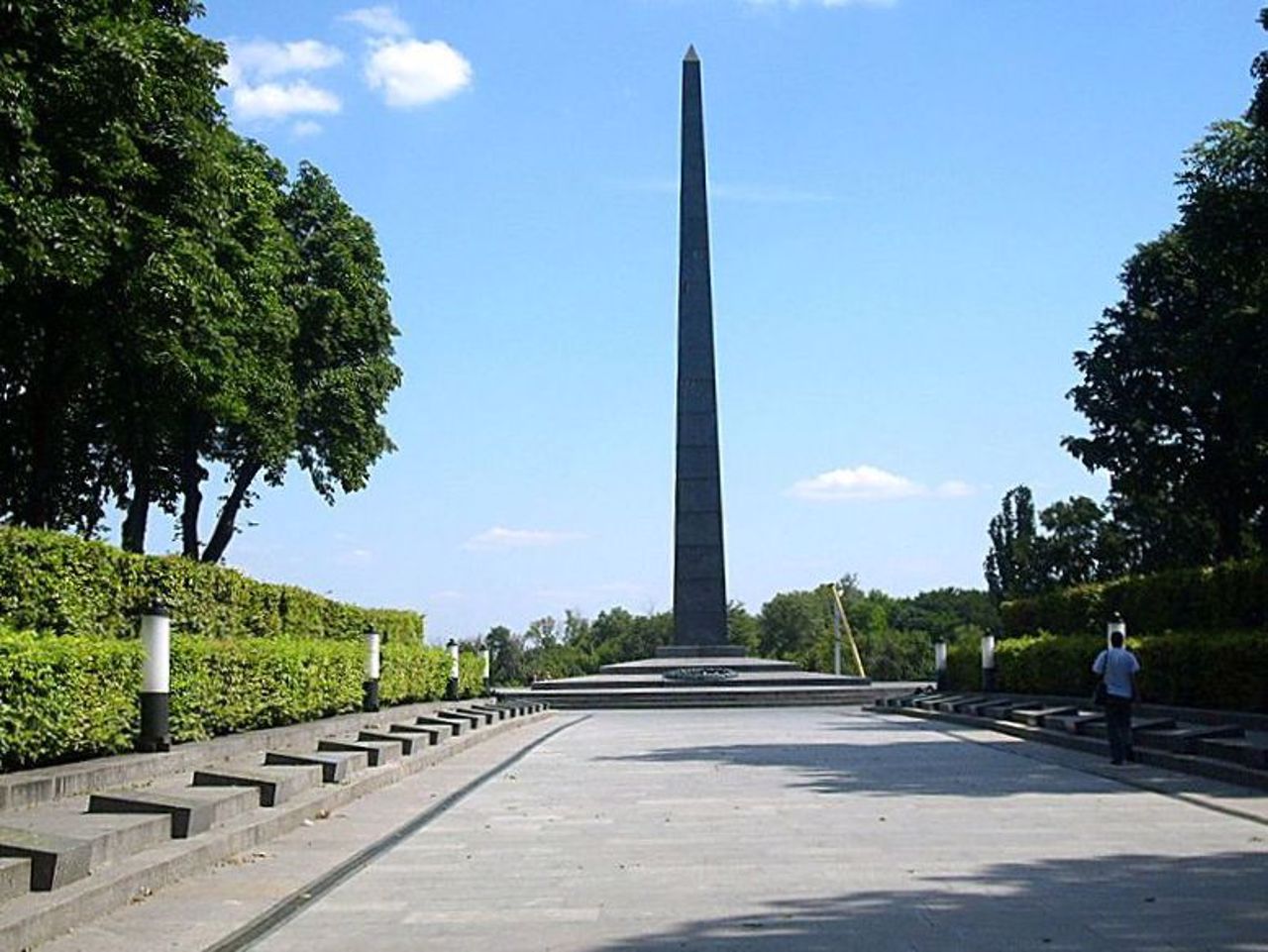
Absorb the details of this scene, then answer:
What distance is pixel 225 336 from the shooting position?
1199 inches

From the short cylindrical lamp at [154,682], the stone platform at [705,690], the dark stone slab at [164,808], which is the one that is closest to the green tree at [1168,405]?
the stone platform at [705,690]

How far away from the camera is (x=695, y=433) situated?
151 feet

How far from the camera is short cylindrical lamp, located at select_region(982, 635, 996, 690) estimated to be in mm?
33750

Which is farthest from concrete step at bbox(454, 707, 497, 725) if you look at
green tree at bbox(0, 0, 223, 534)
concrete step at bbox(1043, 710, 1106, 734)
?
concrete step at bbox(1043, 710, 1106, 734)

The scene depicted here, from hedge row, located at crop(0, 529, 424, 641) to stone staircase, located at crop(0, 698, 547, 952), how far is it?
1.91 metres

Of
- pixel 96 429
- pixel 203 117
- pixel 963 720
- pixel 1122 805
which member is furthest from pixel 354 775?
pixel 96 429

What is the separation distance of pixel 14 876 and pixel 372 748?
9771 millimetres

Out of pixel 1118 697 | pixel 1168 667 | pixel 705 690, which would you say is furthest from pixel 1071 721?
pixel 705 690

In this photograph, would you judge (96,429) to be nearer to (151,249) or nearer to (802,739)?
(151,249)

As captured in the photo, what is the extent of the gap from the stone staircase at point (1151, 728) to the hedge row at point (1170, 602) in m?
1.99

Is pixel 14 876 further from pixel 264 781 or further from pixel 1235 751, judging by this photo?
pixel 1235 751

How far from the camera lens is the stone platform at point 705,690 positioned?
41.4 m

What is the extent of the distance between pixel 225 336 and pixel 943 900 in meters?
24.4

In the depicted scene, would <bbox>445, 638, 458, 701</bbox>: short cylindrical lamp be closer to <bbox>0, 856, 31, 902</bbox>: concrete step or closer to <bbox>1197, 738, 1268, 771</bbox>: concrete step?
<bbox>1197, 738, 1268, 771</bbox>: concrete step
